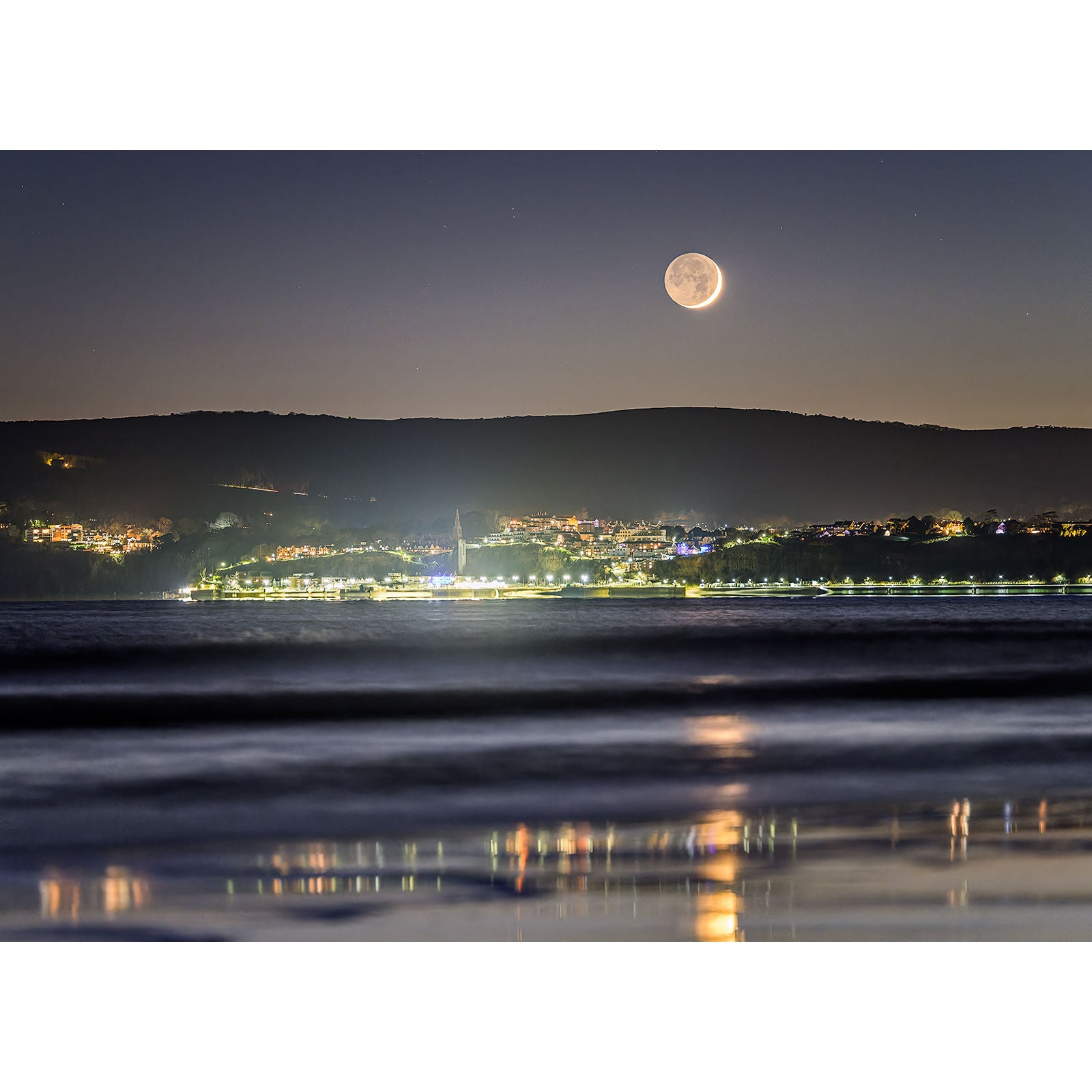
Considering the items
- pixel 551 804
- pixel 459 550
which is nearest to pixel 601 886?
pixel 551 804

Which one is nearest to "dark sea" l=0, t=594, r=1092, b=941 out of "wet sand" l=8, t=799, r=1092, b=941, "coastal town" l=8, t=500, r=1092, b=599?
"wet sand" l=8, t=799, r=1092, b=941

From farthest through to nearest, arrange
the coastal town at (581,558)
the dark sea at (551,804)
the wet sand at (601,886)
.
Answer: the coastal town at (581,558) < the dark sea at (551,804) < the wet sand at (601,886)

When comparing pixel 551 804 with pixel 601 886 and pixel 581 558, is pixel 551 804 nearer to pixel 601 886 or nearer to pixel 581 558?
pixel 601 886

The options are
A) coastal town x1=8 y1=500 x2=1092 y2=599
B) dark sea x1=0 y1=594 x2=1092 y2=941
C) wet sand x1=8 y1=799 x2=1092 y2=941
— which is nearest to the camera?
wet sand x1=8 y1=799 x2=1092 y2=941

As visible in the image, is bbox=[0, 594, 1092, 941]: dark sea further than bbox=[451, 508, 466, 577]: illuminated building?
No

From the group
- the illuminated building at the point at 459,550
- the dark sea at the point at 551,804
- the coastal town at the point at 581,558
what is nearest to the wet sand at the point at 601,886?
the dark sea at the point at 551,804

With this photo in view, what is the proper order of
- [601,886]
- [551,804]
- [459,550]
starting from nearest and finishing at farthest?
[601,886], [551,804], [459,550]

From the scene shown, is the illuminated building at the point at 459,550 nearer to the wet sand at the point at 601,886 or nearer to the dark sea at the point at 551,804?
the dark sea at the point at 551,804

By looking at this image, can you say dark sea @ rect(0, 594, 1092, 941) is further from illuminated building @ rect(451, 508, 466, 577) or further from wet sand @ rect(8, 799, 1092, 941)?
illuminated building @ rect(451, 508, 466, 577)

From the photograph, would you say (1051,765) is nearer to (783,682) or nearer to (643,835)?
(643,835)
